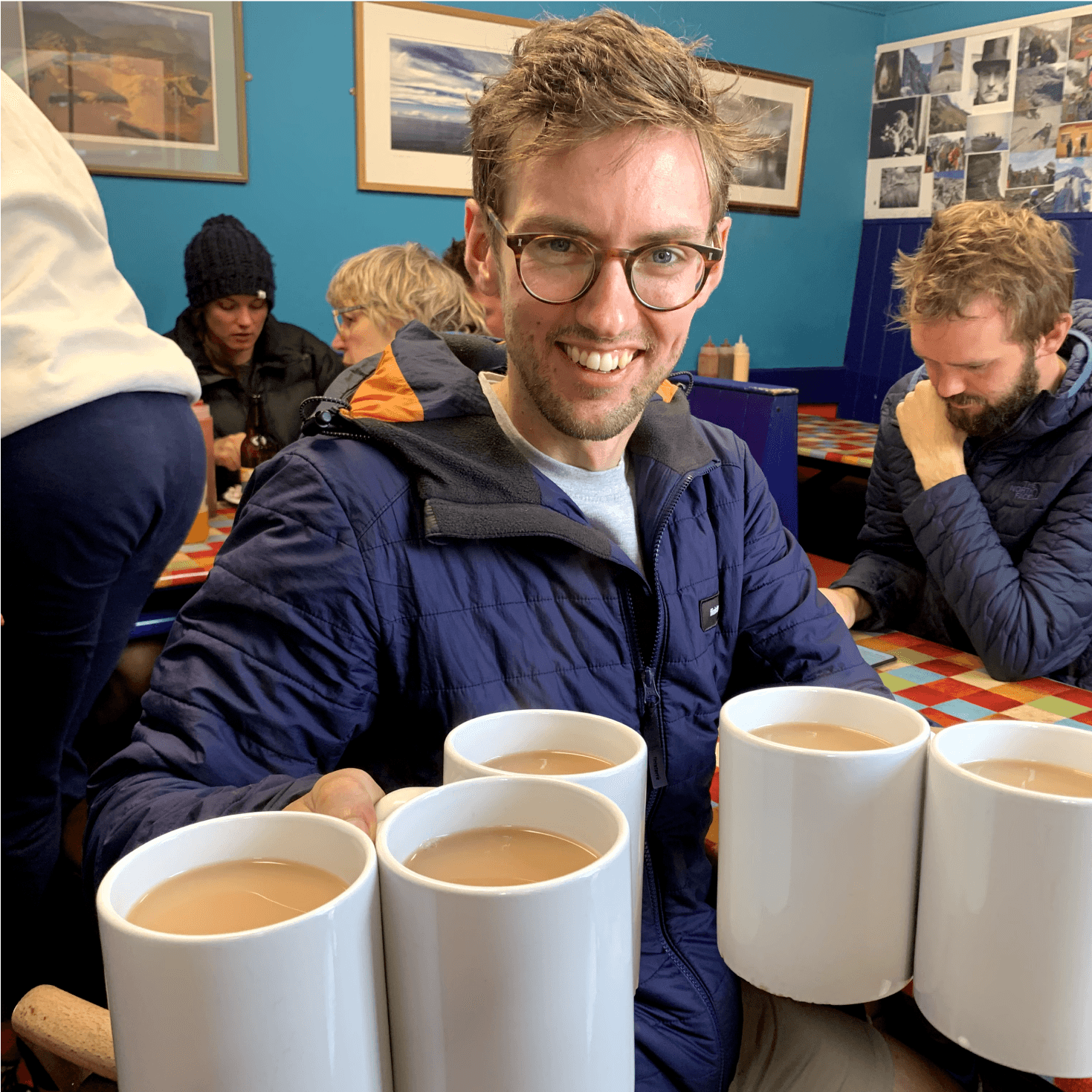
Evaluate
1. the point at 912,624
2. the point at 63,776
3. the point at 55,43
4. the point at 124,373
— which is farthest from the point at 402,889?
the point at 55,43

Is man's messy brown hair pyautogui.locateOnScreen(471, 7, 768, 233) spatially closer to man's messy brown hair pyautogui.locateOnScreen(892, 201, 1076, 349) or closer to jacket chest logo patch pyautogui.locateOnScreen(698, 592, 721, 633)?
jacket chest logo patch pyautogui.locateOnScreen(698, 592, 721, 633)

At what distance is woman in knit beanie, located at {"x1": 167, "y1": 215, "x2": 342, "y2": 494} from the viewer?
10.6 ft

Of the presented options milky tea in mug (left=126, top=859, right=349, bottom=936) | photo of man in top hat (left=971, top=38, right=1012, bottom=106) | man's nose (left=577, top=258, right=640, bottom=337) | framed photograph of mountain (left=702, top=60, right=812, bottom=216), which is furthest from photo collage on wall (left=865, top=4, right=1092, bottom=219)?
milky tea in mug (left=126, top=859, right=349, bottom=936)

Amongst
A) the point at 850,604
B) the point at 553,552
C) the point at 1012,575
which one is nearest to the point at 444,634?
the point at 553,552

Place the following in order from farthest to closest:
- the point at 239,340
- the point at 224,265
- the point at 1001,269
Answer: the point at 239,340, the point at 224,265, the point at 1001,269

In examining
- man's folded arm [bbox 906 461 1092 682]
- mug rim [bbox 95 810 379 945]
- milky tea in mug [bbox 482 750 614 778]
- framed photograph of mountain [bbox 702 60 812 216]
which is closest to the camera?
mug rim [bbox 95 810 379 945]

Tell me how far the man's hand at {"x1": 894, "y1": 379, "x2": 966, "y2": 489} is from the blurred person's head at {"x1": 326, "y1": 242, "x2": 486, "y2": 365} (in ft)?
4.06

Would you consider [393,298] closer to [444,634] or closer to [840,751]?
→ [444,634]

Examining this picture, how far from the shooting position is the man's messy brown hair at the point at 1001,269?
5.97 ft

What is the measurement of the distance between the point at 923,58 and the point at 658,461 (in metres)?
4.76

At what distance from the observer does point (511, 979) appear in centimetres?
43

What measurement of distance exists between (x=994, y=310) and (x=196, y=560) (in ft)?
5.19

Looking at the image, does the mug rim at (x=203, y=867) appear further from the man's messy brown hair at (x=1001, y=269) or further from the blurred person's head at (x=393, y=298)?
the blurred person's head at (x=393, y=298)

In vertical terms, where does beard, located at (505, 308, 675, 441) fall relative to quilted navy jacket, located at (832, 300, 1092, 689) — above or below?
above
